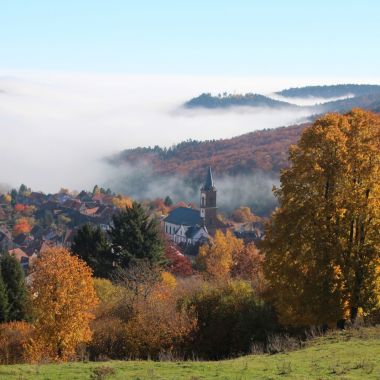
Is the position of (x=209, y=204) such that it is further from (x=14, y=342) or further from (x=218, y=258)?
(x=14, y=342)

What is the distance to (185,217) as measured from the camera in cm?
12825

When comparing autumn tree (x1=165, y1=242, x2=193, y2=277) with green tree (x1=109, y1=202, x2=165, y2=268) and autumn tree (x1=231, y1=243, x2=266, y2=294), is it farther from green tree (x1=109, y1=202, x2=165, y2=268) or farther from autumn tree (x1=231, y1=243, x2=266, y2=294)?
green tree (x1=109, y1=202, x2=165, y2=268)

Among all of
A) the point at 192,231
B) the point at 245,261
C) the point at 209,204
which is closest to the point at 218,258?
the point at 245,261

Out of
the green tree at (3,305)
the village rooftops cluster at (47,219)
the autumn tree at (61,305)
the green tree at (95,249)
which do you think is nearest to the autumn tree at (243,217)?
the village rooftops cluster at (47,219)

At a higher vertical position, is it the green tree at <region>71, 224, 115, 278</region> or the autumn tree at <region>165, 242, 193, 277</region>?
the green tree at <region>71, 224, 115, 278</region>

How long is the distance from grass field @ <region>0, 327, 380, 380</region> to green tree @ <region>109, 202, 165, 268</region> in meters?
30.3

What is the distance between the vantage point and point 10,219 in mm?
154375

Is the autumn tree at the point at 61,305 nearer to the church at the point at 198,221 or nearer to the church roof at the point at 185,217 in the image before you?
the church at the point at 198,221

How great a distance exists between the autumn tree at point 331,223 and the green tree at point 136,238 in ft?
90.2

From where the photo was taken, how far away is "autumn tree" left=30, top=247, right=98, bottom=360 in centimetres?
2772

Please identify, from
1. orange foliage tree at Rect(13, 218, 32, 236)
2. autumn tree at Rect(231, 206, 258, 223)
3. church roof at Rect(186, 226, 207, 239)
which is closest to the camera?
church roof at Rect(186, 226, 207, 239)

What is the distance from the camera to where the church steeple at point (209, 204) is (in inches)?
4582

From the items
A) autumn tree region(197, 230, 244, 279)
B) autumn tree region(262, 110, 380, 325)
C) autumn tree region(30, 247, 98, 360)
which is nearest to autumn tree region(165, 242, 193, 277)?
autumn tree region(197, 230, 244, 279)

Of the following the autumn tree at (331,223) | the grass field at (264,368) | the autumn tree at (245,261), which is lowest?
the autumn tree at (245,261)
